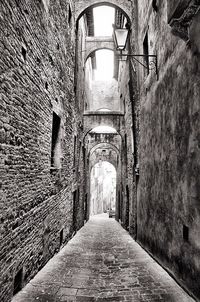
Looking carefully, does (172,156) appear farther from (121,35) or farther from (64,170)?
(64,170)

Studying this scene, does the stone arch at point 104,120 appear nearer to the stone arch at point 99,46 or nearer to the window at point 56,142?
the stone arch at point 99,46

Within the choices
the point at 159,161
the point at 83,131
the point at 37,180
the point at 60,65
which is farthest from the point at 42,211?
the point at 83,131

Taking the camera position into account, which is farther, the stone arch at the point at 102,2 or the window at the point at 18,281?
the stone arch at the point at 102,2

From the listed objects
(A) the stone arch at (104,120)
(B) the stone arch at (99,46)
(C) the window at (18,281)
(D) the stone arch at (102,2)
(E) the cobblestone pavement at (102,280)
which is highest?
(B) the stone arch at (99,46)

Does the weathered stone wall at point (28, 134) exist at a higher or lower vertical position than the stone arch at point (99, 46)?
lower

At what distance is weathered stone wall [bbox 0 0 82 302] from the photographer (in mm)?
3252

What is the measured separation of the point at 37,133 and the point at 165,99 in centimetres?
279

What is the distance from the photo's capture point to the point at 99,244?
7.98 m

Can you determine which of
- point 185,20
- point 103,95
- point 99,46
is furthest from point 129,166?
point 103,95

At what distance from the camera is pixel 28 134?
4.21m

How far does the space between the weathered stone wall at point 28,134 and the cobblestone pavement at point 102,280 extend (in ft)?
1.10

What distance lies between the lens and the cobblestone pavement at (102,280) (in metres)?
3.70

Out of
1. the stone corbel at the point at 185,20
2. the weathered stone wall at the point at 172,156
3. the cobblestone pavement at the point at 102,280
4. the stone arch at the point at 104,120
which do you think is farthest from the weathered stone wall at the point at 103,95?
the stone corbel at the point at 185,20

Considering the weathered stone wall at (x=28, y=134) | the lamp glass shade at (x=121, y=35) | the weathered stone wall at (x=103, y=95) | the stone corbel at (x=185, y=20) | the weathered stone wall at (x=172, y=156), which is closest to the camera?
the weathered stone wall at (x=28, y=134)
